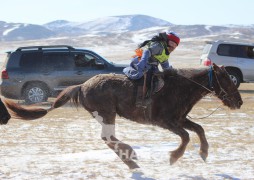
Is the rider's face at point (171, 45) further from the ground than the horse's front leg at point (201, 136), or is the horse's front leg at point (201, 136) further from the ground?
the rider's face at point (171, 45)

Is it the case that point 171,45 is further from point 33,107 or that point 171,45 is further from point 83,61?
point 83,61

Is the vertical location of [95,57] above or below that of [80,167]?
above

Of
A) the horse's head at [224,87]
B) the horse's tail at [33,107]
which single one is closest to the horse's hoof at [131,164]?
the horse's tail at [33,107]

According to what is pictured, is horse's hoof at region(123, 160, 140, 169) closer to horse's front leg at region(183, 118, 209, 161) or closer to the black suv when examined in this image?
horse's front leg at region(183, 118, 209, 161)

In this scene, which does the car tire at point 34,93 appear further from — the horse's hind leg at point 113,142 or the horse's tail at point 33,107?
the horse's hind leg at point 113,142

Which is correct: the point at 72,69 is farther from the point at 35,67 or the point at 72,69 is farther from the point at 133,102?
the point at 133,102

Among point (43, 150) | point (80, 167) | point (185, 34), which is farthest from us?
point (185, 34)

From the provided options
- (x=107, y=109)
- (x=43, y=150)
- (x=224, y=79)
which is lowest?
(x=43, y=150)

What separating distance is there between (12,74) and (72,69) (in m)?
2.11

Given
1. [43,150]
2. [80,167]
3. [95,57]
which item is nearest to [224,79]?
[80,167]

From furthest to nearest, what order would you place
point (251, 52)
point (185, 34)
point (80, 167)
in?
point (185, 34)
point (251, 52)
point (80, 167)

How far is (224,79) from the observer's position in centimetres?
736

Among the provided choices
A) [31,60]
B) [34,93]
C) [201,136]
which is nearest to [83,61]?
[31,60]

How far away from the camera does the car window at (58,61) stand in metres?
16.0
